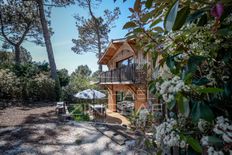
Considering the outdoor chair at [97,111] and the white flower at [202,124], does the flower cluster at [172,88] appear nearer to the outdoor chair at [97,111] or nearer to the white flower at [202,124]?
the white flower at [202,124]

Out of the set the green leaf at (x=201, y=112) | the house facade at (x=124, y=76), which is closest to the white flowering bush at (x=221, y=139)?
the green leaf at (x=201, y=112)

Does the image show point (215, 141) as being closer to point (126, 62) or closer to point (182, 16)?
point (182, 16)

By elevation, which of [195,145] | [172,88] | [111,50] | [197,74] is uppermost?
[111,50]

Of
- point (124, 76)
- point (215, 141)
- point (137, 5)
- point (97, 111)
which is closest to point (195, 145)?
point (215, 141)

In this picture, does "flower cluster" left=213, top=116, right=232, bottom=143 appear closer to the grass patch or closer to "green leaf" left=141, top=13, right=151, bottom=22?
"green leaf" left=141, top=13, right=151, bottom=22

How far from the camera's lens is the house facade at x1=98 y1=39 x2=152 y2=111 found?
35.6 ft

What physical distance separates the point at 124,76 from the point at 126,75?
41cm

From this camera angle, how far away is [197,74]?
1.37m

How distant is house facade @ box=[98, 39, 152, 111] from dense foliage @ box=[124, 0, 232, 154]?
7.89m

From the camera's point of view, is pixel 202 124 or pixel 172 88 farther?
pixel 202 124

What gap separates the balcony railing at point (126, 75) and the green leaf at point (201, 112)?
732 cm

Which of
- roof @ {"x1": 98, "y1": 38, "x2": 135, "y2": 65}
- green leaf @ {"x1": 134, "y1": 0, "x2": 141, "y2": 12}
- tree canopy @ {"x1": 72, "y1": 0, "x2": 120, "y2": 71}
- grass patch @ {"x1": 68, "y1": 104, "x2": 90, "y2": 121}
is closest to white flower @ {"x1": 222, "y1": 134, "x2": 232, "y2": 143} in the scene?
green leaf @ {"x1": 134, "y1": 0, "x2": 141, "y2": 12}

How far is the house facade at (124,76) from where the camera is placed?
10.9 m

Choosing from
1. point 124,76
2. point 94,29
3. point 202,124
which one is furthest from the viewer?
point 94,29
